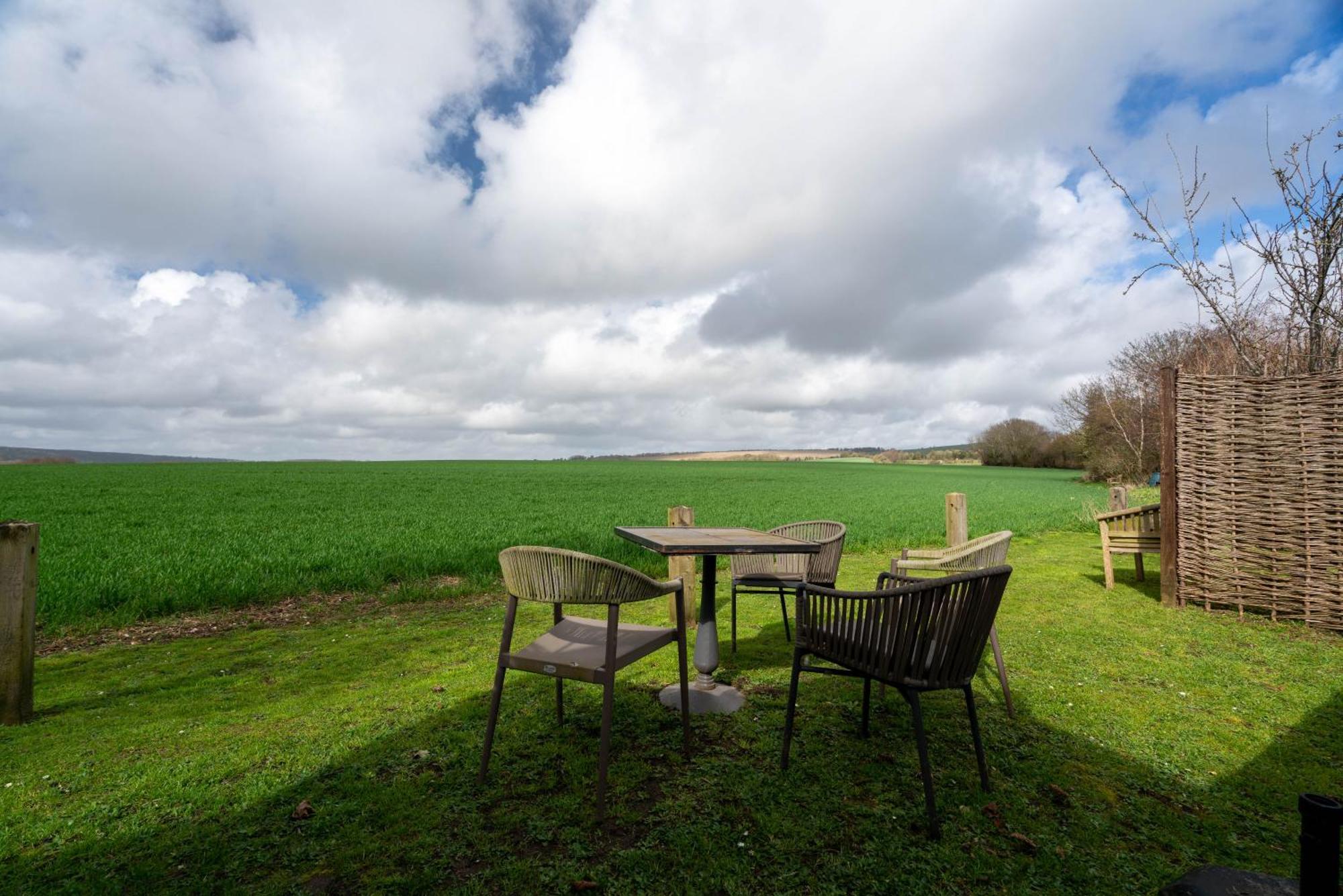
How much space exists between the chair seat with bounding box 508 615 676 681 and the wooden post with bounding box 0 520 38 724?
3341 millimetres

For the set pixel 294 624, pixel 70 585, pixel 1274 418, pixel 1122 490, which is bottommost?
pixel 294 624

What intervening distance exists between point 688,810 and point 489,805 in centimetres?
94

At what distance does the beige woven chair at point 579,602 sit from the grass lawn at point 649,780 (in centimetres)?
38

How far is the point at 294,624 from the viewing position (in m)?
6.84

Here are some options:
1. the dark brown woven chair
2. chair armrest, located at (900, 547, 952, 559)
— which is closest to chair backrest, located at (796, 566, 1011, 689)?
the dark brown woven chair

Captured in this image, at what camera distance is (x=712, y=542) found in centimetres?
366

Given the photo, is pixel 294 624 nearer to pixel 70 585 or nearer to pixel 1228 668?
pixel 70 585

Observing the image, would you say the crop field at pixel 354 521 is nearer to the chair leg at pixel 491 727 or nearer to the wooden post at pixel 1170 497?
the wooden post at pixel 1170 497

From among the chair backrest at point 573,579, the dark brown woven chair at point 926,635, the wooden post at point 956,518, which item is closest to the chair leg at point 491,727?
the chair backrest at point 573,579

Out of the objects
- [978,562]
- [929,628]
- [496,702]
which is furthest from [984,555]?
[496,702]

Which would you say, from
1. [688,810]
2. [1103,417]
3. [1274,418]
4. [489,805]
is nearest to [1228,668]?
[1274,418]

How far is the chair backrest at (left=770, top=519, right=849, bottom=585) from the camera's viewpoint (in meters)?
5.19

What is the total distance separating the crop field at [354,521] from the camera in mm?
7539

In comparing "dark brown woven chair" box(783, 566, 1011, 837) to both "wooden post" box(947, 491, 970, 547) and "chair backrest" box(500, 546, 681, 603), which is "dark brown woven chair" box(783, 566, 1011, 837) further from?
"wooden post" box(947, 491, 970, 547)
